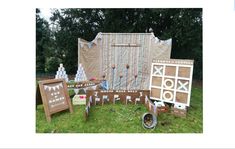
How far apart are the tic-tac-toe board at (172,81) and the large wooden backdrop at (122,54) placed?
1.95ft

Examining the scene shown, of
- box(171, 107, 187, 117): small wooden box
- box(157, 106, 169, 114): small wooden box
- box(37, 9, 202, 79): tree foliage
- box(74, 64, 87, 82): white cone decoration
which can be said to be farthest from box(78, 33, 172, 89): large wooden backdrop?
box(171, 107, 187, 117): small wooden box

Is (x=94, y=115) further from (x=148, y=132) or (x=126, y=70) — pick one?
(x=126, y=70)

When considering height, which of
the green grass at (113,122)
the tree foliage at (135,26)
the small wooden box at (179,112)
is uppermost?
the tree foliage at (135,26)

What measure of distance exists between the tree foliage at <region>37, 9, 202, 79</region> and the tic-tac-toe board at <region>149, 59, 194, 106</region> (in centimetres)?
94

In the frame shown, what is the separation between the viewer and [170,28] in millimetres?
4574

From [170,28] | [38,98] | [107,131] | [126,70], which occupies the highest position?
[170,28]

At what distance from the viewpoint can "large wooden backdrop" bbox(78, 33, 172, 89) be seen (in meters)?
4.44

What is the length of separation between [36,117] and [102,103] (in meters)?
1.02

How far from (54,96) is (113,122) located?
90cm

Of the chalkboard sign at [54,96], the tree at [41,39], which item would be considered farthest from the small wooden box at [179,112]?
the tree at [41,39]

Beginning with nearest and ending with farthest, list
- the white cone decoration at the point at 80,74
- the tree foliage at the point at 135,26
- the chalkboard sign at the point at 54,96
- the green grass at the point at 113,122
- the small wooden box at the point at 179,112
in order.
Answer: the green grass at the point at 113,122
the chalkboard sign at the point at 54,96
the small wooden box at the point at 179,112
the white cone decoration at the point at 80,74
the tree foliage at the point at 135,26

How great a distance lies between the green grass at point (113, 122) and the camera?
3.12 m

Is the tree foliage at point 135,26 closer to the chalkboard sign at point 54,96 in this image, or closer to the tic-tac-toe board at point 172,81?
the tic-tac-toe board at point 172,81
